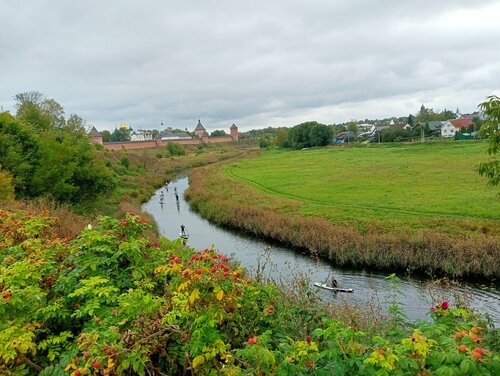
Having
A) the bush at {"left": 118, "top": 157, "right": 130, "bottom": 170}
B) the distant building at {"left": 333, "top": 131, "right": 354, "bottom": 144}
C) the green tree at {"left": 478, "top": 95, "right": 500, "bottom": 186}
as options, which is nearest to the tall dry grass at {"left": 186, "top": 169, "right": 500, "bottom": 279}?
the green tree at {"left": 478, "top": 95, "right": 500, "bottom": 186}

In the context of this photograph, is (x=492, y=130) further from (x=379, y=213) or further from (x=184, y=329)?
(x=379, y=213)

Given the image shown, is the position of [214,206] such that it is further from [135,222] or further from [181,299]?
[181,299]

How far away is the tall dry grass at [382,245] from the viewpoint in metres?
16.3

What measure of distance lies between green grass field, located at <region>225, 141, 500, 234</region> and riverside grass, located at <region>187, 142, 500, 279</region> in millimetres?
70

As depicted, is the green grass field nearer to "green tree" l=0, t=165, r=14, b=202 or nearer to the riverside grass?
the riverside grass

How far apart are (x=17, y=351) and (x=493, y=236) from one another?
20.2 metres

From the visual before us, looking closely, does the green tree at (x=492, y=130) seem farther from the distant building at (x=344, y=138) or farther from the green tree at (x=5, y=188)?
the distant building at (x=344, y=138)

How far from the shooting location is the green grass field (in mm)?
21938

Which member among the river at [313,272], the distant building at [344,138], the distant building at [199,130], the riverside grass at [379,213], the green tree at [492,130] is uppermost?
the distant building at [199,130]

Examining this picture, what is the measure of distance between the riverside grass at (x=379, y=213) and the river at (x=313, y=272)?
2.82ft

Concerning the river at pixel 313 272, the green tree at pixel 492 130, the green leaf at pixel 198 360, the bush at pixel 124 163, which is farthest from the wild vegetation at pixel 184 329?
the bush at pixel 124 163

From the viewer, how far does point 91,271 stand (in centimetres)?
548

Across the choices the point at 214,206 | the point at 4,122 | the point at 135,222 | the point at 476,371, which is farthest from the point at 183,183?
the point at 476,371

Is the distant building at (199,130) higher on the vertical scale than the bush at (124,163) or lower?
higher
